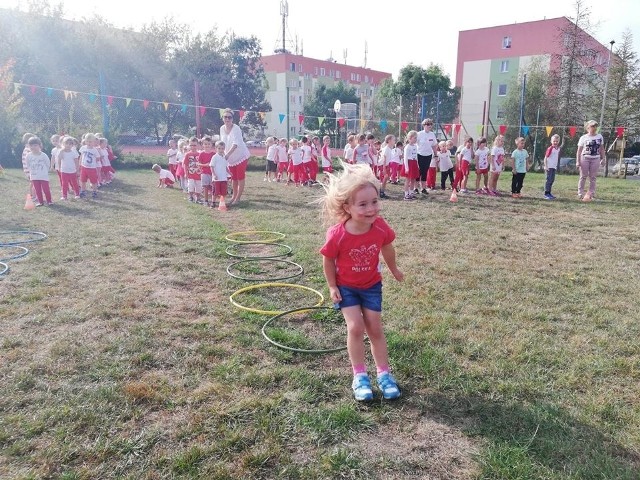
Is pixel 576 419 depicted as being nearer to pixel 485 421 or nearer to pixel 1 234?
pixel 485 421

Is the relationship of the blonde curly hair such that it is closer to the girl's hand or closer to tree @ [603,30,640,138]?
the girl's hand

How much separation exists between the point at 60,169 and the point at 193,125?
2535 centimetres

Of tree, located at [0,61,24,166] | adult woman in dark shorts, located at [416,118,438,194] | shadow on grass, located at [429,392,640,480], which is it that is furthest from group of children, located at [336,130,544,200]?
tree, located at [0,61,24,166]

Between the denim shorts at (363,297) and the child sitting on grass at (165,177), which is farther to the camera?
the child sitting on grass at (165,177)

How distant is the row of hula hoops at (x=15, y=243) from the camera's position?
6.38m

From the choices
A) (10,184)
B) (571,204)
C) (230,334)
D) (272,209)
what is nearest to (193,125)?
(10,184)

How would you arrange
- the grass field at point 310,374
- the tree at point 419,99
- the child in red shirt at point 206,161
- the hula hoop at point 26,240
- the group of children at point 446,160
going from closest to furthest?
the grass field at point 310,374 < the hula hoop at point 26,240 < the child in red shirt at point 206,161 < the group of children at point 446,160 < the tree at point 419,99

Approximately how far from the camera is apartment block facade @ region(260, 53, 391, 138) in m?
66.1

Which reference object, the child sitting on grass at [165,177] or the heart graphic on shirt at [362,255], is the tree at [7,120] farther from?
the heart graphic on shirt at [362,255]

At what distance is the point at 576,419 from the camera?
9.38 feet

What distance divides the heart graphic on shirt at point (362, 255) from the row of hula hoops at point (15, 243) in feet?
15.4

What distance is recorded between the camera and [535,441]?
2.67 meters

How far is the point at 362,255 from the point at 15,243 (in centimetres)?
634

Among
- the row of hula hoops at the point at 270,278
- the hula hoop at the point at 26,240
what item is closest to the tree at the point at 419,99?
the row of hula hoops at the point at 270,278
